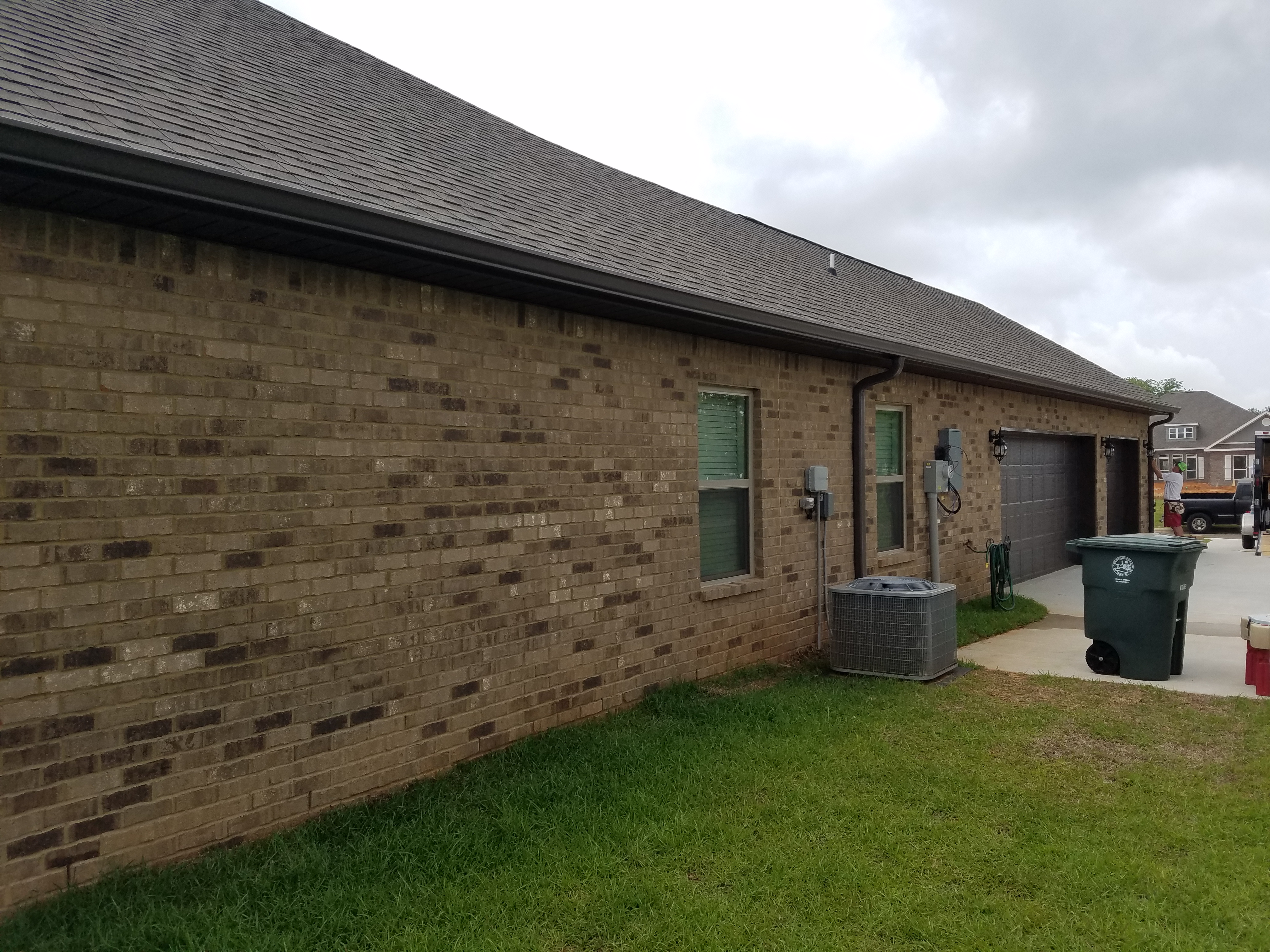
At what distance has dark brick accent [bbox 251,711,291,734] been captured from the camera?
4.12m

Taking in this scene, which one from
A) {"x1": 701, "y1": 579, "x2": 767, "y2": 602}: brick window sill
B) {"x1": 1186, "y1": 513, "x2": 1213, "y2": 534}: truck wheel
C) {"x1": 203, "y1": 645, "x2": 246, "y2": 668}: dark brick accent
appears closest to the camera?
{"x1": 203, "y1": 645, "x2": 246, "y2": 668}: dark brick accent

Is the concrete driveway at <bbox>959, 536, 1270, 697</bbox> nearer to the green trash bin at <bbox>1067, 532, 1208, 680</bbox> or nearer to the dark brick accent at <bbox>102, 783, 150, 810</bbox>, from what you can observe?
the green trash bin at <bbox>1067, 532, 1208, 680</bbox>

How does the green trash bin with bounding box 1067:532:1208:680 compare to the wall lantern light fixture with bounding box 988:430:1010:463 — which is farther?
the wall lantern light fixture with bounding box 988:430:1010:463

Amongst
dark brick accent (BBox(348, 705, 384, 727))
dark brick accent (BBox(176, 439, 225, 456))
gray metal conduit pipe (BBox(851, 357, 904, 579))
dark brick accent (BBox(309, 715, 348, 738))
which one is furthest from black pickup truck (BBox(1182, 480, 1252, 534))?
dark brick accent (BBox(176, 439, 225, 456))

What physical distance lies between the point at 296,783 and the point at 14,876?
1191 millimetres

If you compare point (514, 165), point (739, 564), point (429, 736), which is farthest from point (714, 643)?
point (514, 165)

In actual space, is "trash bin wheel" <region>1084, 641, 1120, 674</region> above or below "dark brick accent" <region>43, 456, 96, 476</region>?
below

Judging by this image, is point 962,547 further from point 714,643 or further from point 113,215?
point 113,215

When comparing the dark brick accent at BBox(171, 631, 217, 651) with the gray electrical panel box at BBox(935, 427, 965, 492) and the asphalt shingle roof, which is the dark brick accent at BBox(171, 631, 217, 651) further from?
the gray electrical panel box at BBox(935, 427, 965, 492)

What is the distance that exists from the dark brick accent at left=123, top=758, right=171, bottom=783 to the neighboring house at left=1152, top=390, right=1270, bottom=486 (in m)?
53.8

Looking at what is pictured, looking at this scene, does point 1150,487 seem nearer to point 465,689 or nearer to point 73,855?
point 465,689

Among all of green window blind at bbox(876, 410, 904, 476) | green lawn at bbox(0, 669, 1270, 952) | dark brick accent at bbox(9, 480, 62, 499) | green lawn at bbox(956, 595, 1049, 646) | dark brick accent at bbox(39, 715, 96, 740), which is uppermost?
green window blind at bbox(876, 410, 904, 476)

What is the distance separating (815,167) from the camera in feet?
129

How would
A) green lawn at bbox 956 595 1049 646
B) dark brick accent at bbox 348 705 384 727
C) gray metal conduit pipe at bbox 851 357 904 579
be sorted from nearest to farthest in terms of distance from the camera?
dark brick accent at bbox 348 705 384 727
gray metal conduit pipe at bbox 851 357 904 579
green lawn at bbox 956 595 1049 646
